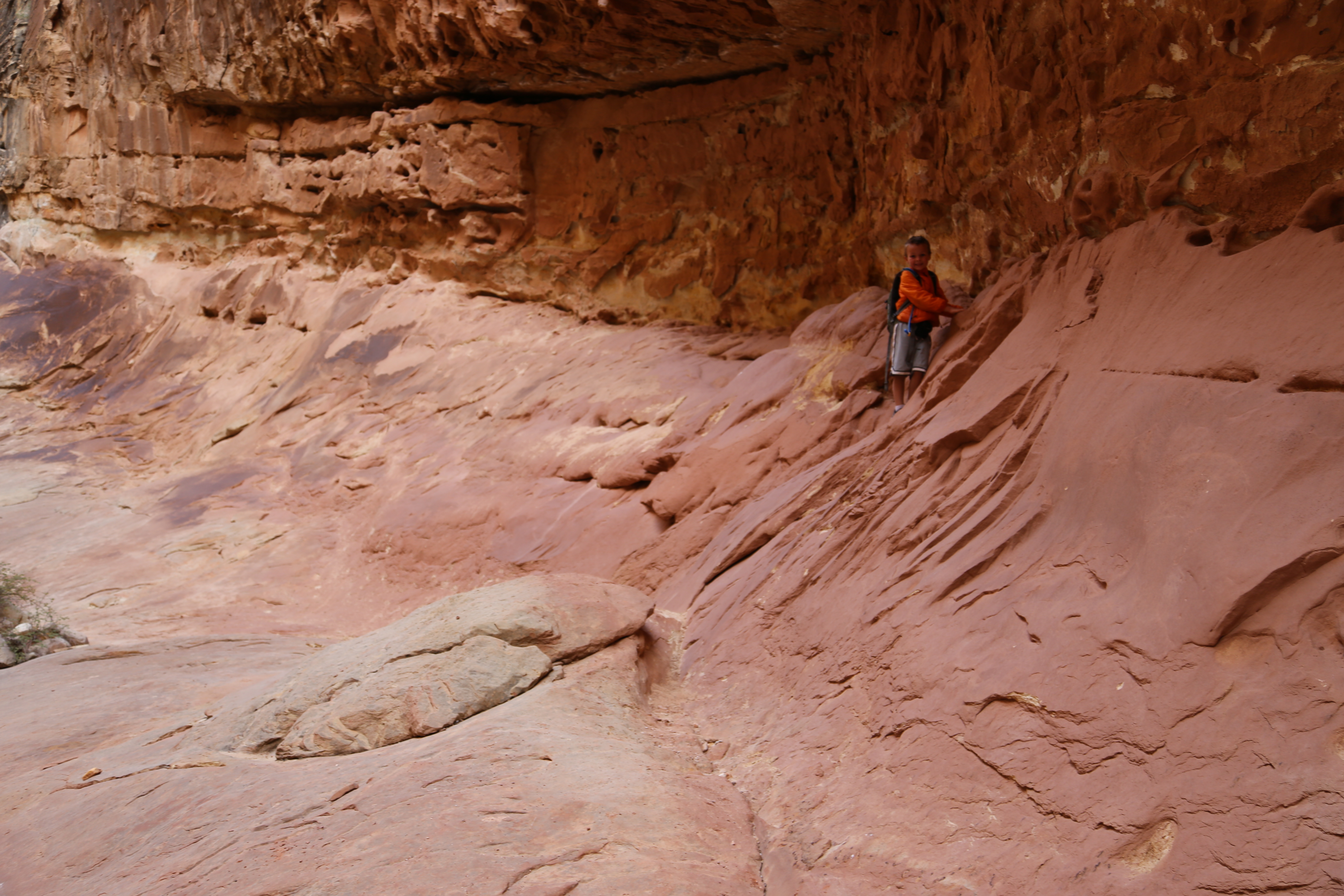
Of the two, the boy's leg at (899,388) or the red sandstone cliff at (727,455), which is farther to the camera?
the boy's leg at (899,388)

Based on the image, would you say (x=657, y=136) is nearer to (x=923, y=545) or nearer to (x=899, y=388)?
(x=899, y=388)

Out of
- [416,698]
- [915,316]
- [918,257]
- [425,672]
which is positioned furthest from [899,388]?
[416,698]

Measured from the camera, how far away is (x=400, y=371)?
11383 mm

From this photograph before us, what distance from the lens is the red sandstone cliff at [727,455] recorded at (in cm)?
314

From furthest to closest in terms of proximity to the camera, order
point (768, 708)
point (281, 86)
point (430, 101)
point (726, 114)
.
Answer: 1. point (281, 86)
2. point (430, 101)
3. point (726, 114)
4. point (768, 708)

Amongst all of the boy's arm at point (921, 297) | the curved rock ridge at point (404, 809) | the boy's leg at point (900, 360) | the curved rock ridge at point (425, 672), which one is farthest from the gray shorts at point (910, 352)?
the curved rock ridge at point (404, 809)

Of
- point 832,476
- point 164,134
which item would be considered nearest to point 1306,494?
point 832,476

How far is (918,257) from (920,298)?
299 millimetres

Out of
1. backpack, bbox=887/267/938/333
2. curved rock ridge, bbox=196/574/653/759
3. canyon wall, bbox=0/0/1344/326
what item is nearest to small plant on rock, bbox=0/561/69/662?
curved rock ridge, bbox=196/574/653/759

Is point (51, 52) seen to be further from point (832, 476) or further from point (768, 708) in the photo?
point (768, 708)

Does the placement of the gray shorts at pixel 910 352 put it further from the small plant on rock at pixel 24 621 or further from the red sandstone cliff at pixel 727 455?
the small plant on rock at pixel 24 621

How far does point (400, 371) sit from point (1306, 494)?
32.5 feet

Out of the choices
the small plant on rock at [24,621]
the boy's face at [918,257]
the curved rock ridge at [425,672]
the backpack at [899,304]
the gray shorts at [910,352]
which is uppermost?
the boy's face at [918,257]

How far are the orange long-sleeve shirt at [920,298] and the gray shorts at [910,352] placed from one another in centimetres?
8
